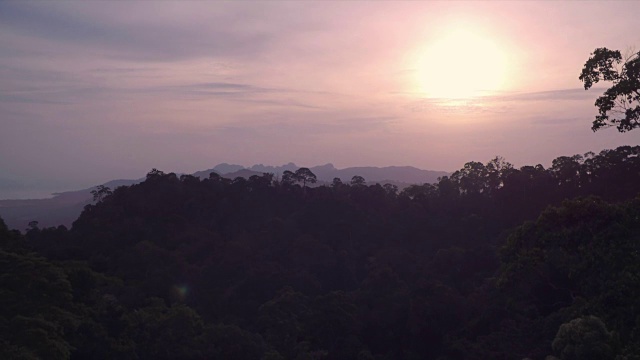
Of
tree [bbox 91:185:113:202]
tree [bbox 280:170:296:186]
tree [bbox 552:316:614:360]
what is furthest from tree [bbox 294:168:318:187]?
tree [bbox 552:316:614:360]

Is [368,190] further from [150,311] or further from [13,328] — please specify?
[13,328]

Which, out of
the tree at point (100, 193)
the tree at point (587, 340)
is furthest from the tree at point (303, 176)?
the tree at point (587, 340)

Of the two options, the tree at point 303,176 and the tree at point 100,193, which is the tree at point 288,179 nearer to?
the tree at point 303,176

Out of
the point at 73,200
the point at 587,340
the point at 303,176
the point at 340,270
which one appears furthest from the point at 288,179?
the point at 73,200

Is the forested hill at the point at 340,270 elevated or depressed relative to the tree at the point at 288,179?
depressed

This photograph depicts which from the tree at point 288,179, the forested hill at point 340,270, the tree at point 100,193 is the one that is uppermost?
the tree at point 100,193

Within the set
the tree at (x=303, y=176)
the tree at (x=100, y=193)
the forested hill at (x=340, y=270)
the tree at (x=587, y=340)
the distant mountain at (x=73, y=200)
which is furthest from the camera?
the distant mountain at (x=73, y=200)

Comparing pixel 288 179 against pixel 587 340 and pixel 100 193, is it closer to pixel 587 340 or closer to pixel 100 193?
pixel 100 193

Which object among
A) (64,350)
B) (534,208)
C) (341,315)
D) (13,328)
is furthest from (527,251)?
(534,208)

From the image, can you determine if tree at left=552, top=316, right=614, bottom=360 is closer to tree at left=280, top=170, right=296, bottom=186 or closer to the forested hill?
the forested hill
